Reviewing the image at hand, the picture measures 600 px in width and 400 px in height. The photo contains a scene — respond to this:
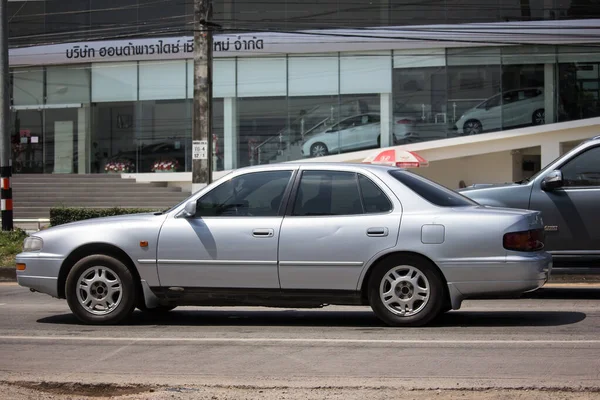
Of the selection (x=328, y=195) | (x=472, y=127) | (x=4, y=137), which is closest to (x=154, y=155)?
(x=472, y=127)

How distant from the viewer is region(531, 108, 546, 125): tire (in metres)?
34.1

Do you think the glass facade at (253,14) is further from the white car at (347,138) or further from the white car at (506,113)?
the white car at (347,138)

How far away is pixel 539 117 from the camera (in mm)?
34125

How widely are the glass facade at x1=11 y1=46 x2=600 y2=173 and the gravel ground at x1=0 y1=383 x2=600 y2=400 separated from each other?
28944 millimetres

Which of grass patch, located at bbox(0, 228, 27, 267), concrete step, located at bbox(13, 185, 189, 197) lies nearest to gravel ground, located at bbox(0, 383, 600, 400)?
grass patch, located at bbox(0, 228, 27, 267)

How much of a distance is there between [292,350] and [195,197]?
2072 mm

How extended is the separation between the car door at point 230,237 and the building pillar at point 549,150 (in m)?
27.4

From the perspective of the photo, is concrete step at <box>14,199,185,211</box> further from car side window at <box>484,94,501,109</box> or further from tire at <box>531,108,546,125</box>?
tire at <box>531,108,546,125</box>

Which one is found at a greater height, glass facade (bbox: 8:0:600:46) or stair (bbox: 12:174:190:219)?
glass facade (bbox: 8:0:600:46)

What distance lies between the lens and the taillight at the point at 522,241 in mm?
7996

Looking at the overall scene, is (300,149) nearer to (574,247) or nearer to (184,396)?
(574,247)

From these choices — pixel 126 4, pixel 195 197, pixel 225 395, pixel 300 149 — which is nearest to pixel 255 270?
pixel 195 197

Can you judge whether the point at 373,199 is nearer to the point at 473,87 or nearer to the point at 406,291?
the point at 406,291

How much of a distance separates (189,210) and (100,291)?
126cm
